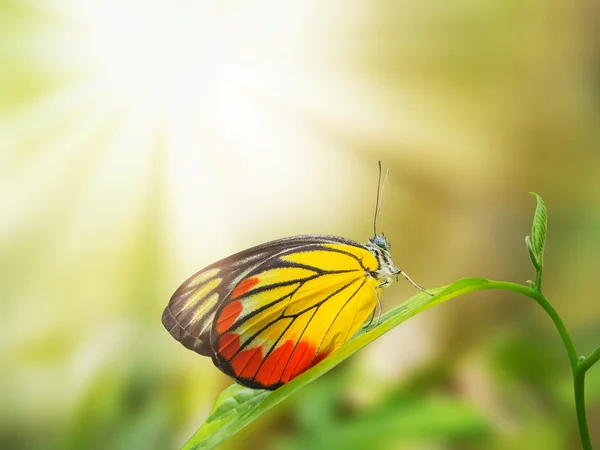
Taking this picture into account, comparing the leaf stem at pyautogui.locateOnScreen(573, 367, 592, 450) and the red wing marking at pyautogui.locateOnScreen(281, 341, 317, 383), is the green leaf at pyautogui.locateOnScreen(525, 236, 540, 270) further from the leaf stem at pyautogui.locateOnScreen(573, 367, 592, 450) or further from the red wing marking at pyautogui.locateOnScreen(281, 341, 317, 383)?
the red wing marking at pyautogui.locateOnScreen(281, 341, 317, 383)

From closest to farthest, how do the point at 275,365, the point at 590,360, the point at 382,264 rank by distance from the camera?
the point at 590,360 → the point at 275,365 → the point at 382,264

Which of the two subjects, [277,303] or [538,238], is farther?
[277,303]

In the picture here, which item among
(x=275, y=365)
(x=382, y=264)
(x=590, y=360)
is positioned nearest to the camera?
(x=590, y=360)

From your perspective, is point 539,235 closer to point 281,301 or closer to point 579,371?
point 579,371

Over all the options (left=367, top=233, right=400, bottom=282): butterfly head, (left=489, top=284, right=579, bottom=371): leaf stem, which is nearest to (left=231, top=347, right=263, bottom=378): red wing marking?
(left=367, top=233, right=400, bottom=282): butterfly head

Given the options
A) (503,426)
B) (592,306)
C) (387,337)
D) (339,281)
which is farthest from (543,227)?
(592,306)

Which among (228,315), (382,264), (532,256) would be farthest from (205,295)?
(532,256)

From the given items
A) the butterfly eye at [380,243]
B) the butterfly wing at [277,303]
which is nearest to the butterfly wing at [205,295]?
the butterfly wing at [277,303]

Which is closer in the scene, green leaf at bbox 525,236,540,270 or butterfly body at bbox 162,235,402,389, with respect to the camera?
green leaf at bbox 525,236,540,270
